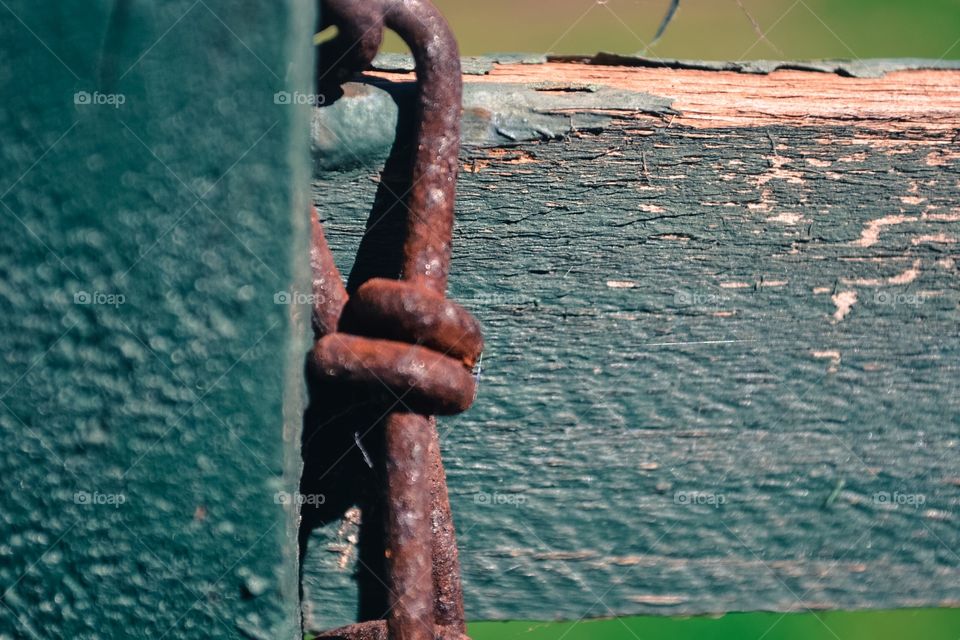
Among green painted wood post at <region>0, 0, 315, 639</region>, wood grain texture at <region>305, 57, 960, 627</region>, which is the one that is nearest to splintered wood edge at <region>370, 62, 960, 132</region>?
wood grain texture at <region>305, 57, 960, 627</region>

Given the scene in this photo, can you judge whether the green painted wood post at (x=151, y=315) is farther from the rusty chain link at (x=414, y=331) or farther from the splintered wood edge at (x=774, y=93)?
the splintered wood edge at (x=774, y=93)

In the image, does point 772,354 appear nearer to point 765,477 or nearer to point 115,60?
point 765,477

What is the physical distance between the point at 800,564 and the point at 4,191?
24.7 inches

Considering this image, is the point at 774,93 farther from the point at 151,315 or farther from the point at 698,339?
the point at 151,315

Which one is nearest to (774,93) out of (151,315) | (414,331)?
(414,331)

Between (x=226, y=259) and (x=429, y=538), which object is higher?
(x=226, y=259)

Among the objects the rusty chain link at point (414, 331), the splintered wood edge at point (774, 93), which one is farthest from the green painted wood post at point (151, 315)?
the splintered wood edge at point (774, 93)

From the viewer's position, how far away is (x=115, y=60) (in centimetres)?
59

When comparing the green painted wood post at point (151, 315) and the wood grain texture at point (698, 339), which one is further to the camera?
the wood grain texture at point (698, 339)

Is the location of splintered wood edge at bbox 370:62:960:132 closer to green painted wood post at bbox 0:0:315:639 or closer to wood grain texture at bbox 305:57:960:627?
wood grain texture at bbox 305:57:960:627

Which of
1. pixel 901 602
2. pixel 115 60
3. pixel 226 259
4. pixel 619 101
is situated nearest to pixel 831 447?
pixel 901 602

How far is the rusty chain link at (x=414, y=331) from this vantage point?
0.64 meters

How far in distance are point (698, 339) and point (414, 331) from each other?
0.74 feet

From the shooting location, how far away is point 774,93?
2.45ft
